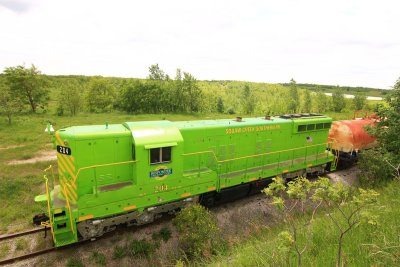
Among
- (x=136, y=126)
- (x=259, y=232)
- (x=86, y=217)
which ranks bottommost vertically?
(x=259, y=232)

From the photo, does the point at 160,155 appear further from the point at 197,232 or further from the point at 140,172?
the point at 197,232

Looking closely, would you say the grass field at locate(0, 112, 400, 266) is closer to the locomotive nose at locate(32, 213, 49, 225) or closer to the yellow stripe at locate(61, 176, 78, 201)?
the locomotive nose at locate(32, 213, 49, 225)

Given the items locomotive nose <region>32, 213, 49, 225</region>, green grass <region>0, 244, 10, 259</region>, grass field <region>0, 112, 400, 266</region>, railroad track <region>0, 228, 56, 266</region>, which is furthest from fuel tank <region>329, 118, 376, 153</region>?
green grass <region>0, 244, 10, 259</region>

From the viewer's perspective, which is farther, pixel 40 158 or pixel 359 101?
pixel 359 101

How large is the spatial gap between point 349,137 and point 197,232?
34.5 ft

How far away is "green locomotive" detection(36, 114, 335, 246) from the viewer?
703 centimetres

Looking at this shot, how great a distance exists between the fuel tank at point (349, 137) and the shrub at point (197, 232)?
9752 millimetres

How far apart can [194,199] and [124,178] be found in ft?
8.37

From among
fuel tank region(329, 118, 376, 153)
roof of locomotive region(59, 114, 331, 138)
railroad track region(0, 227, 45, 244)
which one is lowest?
railroad track region(0, 227, 45, 244)

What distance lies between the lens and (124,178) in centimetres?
791

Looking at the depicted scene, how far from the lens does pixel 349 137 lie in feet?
43.7

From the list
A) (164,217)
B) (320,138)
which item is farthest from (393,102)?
(164,217)

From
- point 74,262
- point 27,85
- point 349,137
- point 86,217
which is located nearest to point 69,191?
point 86,217

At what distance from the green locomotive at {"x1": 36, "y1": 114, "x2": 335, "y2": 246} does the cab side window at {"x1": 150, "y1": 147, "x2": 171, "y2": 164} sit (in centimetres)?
3
